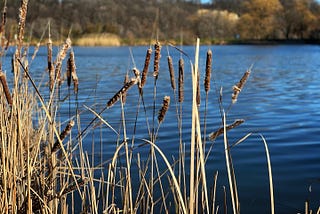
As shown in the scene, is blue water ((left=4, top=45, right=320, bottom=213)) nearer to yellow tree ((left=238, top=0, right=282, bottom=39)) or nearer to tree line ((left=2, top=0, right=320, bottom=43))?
tree line ((left=2, top=0, right=320, bottom=43))

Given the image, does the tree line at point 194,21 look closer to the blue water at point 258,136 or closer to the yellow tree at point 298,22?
the yellow tree at point 298,22

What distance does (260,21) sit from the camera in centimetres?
5706

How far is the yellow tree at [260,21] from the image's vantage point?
56.2 meters

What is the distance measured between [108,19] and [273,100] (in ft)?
169

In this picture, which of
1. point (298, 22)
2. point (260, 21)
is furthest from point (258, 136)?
point (260, 21)

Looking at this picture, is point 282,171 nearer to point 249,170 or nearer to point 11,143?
point 249,170

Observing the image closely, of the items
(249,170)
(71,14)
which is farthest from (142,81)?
(71,14)

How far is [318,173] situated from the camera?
4336mm

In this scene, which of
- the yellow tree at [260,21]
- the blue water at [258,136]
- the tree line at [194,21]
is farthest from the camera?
the yellow tree at [260,21]

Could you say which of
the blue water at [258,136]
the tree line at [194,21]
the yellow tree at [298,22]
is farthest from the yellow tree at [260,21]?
the blue water at [258,136]

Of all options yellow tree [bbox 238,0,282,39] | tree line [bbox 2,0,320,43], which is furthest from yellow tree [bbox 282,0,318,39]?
yellow tree [bbox 238,0,282,39]

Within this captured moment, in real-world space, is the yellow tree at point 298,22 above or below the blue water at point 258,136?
above

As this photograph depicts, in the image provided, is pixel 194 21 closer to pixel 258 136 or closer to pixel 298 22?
pixel 298 22

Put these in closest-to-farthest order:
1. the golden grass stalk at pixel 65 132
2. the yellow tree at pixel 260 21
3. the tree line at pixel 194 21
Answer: the golden grass stalk at pixel 65 132 < the tree line at pixel 194 21 < the yellow tree at pixel 260 21
